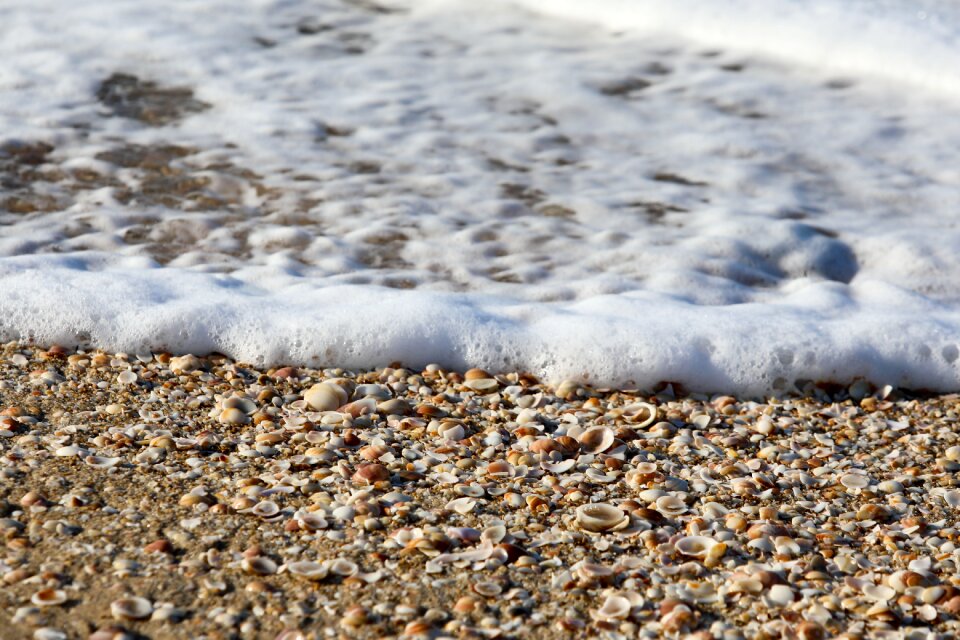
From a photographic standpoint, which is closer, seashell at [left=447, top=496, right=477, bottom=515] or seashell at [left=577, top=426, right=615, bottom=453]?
seashell at [left=447, top=496, right=477, bottom=515]

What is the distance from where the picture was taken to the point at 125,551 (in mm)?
2033

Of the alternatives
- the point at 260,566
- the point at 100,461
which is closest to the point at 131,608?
the point at 260,566

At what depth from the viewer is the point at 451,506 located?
7.60 ft

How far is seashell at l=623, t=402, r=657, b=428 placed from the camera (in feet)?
9.25

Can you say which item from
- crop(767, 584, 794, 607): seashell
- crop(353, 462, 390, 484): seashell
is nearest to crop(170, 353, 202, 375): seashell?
crop(353, 462, 390, 484): seashell

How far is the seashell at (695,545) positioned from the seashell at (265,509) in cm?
87

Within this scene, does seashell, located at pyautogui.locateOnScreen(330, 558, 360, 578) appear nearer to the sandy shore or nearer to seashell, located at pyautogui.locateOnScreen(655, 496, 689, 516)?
the sandy shore

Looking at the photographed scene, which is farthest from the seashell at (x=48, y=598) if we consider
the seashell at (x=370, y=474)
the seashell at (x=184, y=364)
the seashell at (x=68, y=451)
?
the seashell at (x=184, y=364)

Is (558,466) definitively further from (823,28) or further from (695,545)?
(823,28)

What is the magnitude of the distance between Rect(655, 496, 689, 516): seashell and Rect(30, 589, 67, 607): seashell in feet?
4.20

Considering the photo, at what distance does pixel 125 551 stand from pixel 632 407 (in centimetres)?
144

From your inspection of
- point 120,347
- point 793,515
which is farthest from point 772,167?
point 120,347

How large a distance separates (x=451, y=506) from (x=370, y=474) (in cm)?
22

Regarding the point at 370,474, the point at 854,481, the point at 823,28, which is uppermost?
the point at 823,28
